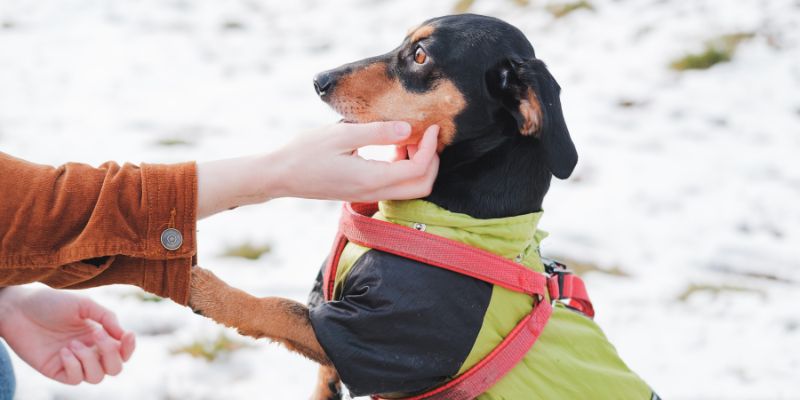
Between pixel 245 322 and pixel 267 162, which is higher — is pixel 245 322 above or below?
below

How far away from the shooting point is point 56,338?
2598mm

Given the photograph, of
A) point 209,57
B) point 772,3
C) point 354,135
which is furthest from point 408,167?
point 772,3

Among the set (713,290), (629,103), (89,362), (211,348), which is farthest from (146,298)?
(629,103)

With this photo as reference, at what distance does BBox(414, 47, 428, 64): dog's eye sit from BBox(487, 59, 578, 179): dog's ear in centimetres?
20

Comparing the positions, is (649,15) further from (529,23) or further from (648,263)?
(648,263)

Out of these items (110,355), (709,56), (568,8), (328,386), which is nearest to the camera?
(110,355)

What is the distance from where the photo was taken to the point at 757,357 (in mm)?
3299

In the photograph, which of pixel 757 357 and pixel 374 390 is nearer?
pixel 374 390

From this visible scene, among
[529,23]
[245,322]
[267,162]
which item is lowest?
[245,322]

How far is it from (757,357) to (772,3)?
370 centimetres

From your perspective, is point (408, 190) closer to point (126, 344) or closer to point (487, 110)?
point (487, 110)

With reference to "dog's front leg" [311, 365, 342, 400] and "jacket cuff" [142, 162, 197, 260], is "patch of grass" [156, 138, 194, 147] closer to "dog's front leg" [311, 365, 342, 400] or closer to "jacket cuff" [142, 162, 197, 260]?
"dog's front leg" [311, 365, 342, 400]

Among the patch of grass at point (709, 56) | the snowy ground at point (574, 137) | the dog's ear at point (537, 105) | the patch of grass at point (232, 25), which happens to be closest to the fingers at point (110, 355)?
the snowy ground at point (574, 137)

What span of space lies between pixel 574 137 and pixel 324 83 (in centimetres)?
300
